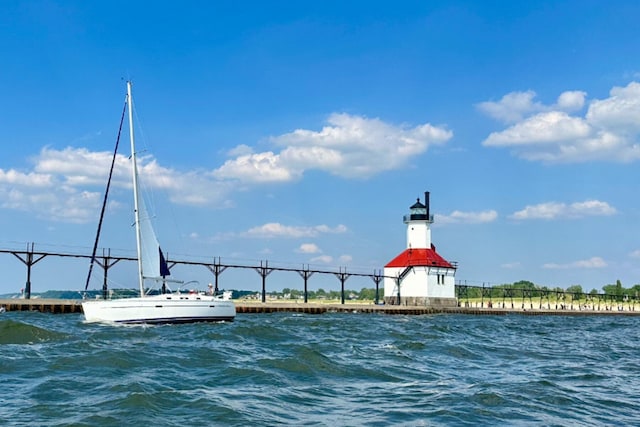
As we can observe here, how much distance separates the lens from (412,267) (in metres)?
72.6

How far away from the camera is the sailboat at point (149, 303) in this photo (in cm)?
3281

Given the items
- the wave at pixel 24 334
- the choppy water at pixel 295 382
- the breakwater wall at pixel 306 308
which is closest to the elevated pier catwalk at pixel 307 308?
the breakwater wall at pixel 306 308

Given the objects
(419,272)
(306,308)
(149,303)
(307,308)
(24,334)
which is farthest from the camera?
(419,272)

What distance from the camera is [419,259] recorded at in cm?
7244

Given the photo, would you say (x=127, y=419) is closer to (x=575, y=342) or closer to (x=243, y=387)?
(x=243, y=387)

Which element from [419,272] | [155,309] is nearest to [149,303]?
[155,309]

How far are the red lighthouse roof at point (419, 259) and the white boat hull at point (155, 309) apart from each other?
40.1 meters

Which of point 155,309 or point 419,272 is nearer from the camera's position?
point 155,309

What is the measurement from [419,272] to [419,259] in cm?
154

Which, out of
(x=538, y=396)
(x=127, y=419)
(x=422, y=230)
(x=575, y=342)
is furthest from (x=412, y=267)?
(x=127, y=419)

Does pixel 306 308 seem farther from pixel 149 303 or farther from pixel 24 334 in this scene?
pixel 24 334

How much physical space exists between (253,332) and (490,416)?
17795 millimetres

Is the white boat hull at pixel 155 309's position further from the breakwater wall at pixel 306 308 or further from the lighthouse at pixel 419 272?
the lighthouse at pixel 419 272

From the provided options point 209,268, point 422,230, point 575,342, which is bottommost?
point 575,342
